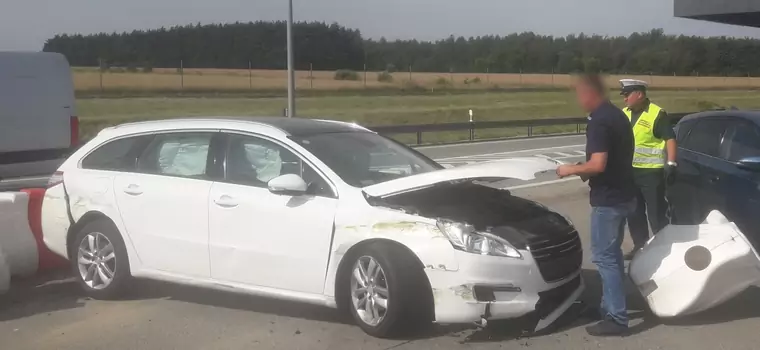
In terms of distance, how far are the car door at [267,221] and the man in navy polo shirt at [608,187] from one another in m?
1.67

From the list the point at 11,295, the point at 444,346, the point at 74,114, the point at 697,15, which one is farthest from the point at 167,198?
the point at 697,15

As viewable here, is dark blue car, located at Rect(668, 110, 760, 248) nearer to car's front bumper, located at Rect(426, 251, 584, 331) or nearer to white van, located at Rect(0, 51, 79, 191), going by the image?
car's front bumper, located at Rect(426, 251, 584, 331)

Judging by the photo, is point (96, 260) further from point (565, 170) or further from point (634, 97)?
point (634, 97)

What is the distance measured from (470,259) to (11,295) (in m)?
4.04

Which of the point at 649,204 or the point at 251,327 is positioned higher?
the point at 649,204

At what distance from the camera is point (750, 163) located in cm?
720

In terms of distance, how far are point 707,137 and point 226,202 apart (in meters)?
4.55

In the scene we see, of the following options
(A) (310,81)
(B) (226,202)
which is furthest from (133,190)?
(A) (310,81)

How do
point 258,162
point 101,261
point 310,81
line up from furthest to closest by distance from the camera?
1. point 310,81
2. point 101,261
3. point 258,162

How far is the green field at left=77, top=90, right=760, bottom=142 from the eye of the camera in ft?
128

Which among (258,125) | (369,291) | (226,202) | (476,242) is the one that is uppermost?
(258,125)

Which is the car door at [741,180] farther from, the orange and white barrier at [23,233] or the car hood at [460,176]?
the orange and white barrier at [23,233]

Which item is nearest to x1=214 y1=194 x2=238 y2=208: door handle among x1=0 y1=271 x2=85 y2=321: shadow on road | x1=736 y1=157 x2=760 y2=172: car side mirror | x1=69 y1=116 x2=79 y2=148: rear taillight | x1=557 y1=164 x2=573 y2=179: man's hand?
x1=0 y1=271 x2=85 y2=321: shadow on road

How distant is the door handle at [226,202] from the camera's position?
6.47 metres
